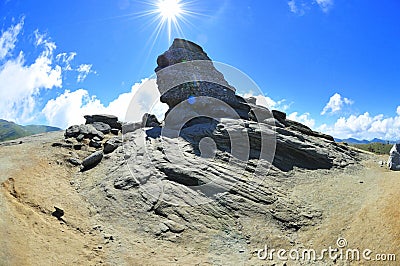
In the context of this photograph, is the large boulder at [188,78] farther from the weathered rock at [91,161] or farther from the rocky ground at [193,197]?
the weathered rock at [91,161]

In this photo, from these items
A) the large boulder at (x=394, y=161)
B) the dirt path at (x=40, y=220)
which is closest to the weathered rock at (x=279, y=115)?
the large boulder at (x=394, y=161)

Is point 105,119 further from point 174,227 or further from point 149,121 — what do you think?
point 174,227

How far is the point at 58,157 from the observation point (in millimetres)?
26156

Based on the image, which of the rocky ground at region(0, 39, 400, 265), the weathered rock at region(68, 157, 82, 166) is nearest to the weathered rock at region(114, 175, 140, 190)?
the rocky ground at region(0, 39, 400, 265)

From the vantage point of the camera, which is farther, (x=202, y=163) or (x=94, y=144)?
(x=94, y=144)

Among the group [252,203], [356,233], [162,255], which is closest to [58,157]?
[162,255]

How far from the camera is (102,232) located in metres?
15.9

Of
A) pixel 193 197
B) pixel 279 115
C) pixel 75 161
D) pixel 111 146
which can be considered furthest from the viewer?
pixel 279 115

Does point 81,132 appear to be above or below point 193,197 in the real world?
above

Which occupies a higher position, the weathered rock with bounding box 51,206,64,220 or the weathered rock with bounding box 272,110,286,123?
the weathered rock with bounding box 272,110,286,123

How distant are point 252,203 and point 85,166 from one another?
1578 centimetres

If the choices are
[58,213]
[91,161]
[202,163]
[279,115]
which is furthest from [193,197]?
[279,115]

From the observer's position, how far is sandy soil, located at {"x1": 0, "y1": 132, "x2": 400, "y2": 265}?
1320 centimetres

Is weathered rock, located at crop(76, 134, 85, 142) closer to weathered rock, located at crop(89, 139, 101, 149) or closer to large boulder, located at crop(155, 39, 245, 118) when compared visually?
weathered rock, located at crop(89, 139, 101, 149)
